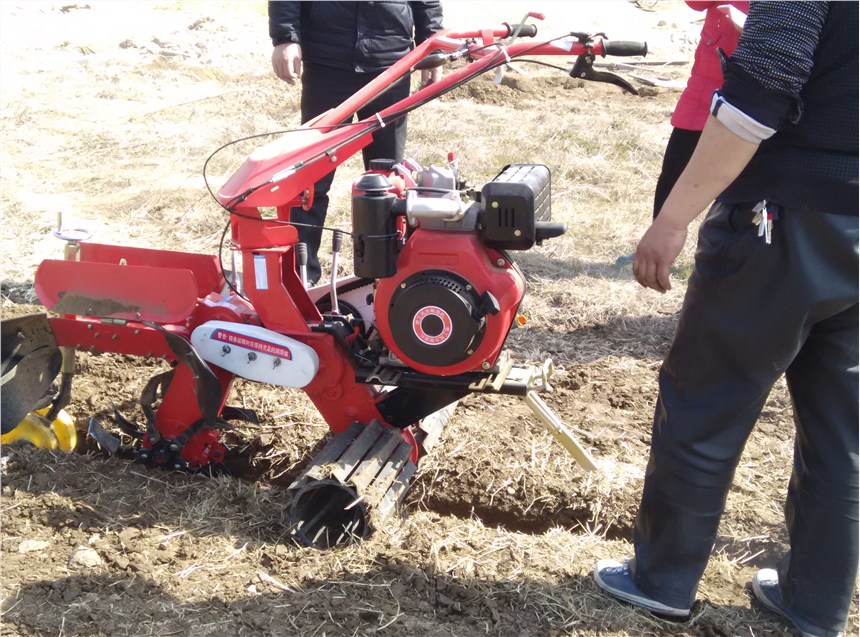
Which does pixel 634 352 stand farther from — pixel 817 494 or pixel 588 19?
pixel 588 19

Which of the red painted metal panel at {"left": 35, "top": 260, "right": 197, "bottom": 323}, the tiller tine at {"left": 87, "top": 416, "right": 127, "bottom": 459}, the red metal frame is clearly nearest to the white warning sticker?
the red metal frame

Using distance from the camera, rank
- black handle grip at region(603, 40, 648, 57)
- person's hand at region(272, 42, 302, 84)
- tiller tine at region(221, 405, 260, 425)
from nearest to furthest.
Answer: black handle grip at region(603, 40, 648, 57) < tiller tine at region(221, 405, 260, 425) < person's hand at region(272, 42, 302, 84)

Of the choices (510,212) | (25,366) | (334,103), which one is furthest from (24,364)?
(334,103)

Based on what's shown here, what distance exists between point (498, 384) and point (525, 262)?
275 centimetres

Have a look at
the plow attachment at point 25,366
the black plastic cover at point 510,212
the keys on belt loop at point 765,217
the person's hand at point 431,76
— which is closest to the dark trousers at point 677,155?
the person's hand at point 431,76

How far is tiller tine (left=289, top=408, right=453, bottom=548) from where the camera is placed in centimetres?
292

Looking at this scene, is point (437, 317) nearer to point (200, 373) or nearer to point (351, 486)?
point (351, 486)

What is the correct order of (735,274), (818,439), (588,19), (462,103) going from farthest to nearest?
(588,19)
(462,103)
(818,439)
(735,274)

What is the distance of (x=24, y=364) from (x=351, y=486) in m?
1.21

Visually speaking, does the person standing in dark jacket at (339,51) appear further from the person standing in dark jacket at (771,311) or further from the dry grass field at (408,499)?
the person standing in dark jacket at (771,311)

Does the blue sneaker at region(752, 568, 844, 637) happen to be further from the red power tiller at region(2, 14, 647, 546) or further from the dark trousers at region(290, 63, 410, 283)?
the dark trousers at region(290, 63, 410, 283)

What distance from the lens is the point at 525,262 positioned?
5668mm

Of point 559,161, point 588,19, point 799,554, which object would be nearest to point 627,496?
point 799,554

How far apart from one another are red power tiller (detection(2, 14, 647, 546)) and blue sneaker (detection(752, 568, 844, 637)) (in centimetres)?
65
